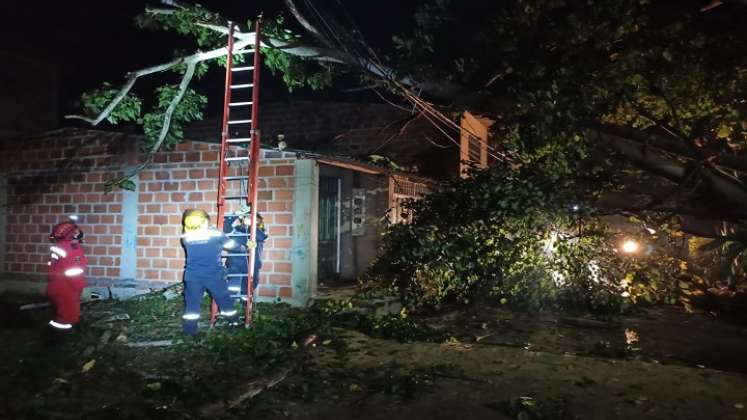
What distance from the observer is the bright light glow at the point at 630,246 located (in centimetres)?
913

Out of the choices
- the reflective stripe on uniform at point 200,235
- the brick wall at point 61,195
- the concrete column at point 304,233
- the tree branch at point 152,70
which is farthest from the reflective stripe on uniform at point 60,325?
the tree branch at point 152,70

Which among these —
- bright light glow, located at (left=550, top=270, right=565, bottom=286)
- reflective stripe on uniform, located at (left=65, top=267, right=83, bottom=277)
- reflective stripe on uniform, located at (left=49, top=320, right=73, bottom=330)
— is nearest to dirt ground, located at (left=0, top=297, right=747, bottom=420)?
reflective stripe on uniform, located at (left=49, top=320, right=73, bottom=330)

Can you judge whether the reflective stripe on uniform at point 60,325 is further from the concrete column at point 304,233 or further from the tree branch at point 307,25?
the tree branch at point 307,25

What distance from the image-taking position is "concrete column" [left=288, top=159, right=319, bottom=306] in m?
9.40

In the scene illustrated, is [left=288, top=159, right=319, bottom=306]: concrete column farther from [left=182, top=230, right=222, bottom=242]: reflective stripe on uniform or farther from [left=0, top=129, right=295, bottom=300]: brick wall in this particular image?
[left=182, top=230, right=222, bottom=242]: reflective stripe on uniform

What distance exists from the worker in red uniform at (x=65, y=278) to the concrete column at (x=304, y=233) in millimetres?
3144

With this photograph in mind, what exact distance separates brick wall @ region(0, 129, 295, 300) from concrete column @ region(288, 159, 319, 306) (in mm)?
135

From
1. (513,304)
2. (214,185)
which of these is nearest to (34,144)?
(214,185)

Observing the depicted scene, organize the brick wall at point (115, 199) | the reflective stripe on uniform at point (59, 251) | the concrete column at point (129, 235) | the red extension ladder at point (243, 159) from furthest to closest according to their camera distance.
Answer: the concrete column at point (129, 235)
the brick wall at point (115, 199)
the reflective stripe on uniform at point (59, 251)
the red extension ladder at point (243, 159)

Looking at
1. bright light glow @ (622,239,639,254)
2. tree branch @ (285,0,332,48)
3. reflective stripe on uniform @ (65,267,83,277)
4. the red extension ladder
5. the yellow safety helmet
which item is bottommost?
reflective stripe on uniform @ (65,267,83,277)

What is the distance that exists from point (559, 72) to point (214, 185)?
6007mm

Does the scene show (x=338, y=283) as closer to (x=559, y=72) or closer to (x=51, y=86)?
(x=559, y=72)

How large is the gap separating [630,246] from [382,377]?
5.18 meters

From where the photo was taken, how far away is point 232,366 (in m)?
6.27
